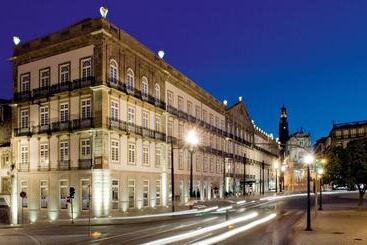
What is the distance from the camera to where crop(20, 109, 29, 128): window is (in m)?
52.7

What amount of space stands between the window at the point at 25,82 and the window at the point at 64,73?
5.05 m

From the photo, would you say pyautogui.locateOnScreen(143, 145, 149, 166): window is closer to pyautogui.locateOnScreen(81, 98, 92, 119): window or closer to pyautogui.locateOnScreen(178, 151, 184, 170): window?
pyautogui.locateOnScreen(81, 98, 92, 119): window

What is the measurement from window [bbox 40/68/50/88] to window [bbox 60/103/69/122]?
3.41 metres

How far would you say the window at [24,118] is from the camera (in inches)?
2073

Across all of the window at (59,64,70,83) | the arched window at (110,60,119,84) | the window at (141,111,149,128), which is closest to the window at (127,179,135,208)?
the window at (141,111,149,128)

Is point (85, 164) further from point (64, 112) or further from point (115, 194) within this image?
point (64, 112)

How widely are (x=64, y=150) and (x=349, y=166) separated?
2728cm

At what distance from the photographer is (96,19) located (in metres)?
47.5

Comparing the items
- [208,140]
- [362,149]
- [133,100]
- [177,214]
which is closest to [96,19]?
[133,100]

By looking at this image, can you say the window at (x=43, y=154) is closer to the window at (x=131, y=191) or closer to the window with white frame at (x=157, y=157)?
the window at (x=131, y=191)

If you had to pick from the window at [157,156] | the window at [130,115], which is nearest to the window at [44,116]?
the window at [130,115]

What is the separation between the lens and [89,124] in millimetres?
46812

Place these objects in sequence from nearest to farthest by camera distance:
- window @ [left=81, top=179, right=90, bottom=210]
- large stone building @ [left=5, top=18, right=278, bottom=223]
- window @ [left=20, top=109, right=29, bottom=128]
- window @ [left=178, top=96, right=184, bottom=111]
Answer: window @ [left=81, top=179, right=90, bottom=210] → large stone building @ [left=5, top=18, right=278, bottom=223] → window @ [left=20, top=109, right=29, bottom=128] → window @ [left=178, top=96, right=184, bottom=111]

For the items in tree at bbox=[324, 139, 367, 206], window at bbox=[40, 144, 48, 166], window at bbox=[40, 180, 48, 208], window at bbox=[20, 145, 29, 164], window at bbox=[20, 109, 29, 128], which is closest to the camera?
tree at bbox=[324, 139, 367, 206]
